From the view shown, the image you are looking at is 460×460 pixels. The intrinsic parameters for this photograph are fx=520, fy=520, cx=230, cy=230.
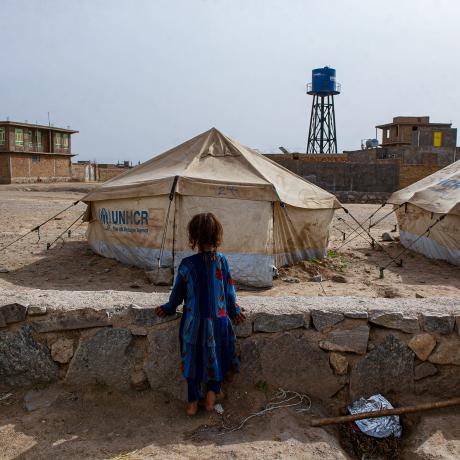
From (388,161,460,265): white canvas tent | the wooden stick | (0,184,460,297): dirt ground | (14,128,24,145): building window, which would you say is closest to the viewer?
the wooden stick

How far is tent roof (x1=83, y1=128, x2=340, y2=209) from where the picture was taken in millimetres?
7789

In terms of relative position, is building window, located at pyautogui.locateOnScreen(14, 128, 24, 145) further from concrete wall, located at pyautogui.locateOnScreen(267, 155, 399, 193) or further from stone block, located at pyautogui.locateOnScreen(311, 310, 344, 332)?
stone block, located at pyautogui.locateOnScreen(311, 310, 344, 332)

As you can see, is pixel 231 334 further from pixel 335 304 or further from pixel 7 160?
pixel 7 160

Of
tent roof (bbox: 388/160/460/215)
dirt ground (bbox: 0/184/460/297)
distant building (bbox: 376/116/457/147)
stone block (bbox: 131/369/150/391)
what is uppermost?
distant building (bbox: 376/116/457/147)

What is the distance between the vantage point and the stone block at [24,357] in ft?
10.2

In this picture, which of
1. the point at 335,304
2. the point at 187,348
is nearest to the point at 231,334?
the point at 187,348

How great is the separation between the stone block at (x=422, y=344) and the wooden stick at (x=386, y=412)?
0.28 meters

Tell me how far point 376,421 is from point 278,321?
0.78 meters

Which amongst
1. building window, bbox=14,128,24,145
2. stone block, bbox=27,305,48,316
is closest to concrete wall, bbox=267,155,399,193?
stone block, bbox=27,305,48,316

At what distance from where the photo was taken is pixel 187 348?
9.55ft

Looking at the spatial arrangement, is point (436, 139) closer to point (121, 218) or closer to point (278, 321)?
point (121, 218)

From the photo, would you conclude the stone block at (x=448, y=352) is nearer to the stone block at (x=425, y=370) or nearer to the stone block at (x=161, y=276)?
the stone block at (x=425, y=370)

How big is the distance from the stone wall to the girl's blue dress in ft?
0.57

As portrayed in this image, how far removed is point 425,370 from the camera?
3139 millimetres
